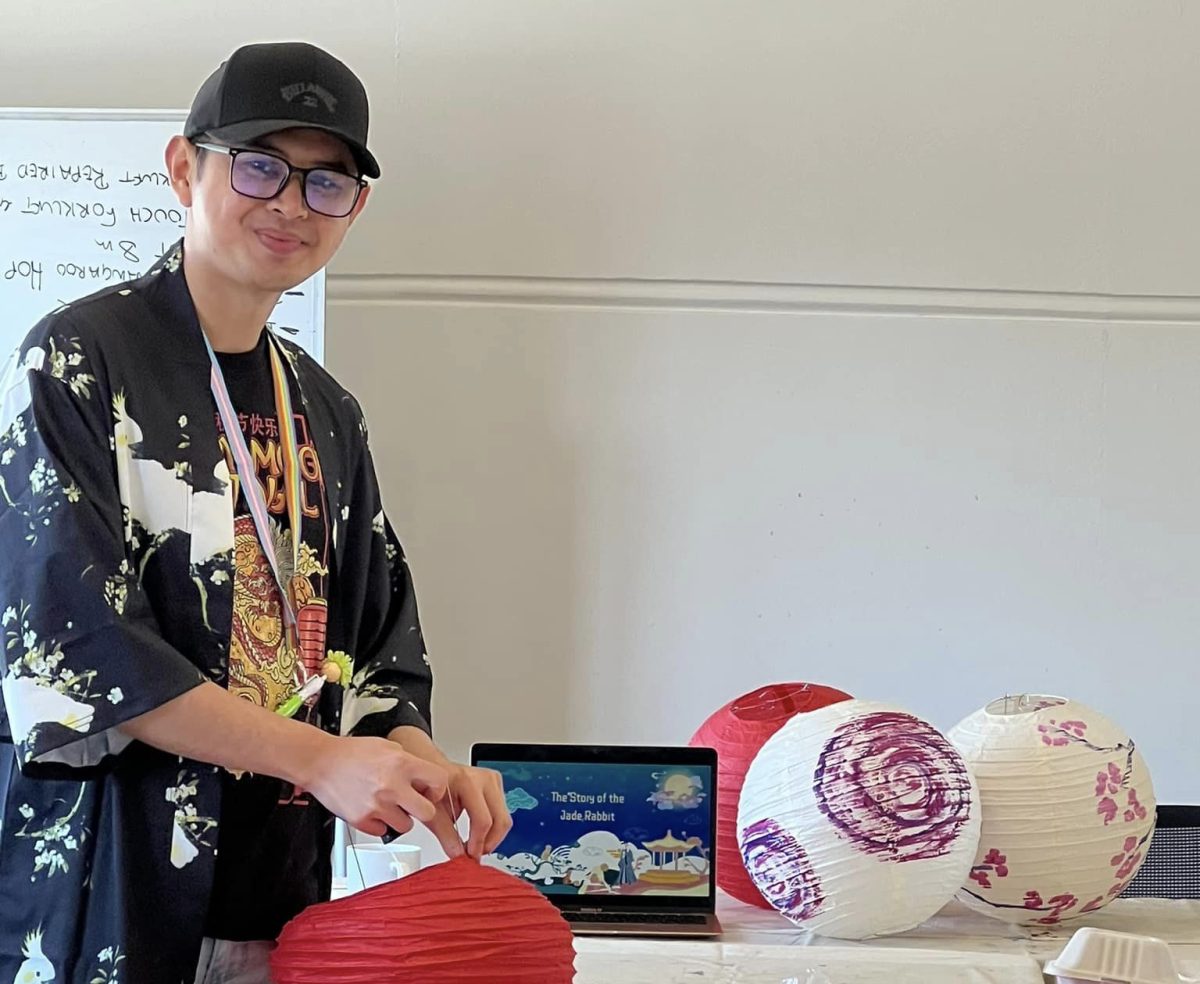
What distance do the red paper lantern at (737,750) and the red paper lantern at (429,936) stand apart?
0.80 m

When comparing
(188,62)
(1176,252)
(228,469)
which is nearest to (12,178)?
(188,62)

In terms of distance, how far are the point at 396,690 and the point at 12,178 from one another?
1.63m

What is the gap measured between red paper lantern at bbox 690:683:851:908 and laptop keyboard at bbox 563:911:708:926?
116mm

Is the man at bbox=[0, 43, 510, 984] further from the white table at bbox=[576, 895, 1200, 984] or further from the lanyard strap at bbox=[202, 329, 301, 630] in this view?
the white table at bbox=[576, 895, 1200, 984]

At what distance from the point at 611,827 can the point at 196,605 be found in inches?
32.4

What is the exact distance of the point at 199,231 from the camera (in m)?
1.16

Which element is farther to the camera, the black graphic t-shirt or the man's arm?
the black graphic t-shirt

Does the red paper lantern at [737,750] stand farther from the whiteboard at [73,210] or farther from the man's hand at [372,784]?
the whiteboard at [73,210]

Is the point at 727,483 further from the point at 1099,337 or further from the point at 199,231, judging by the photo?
the point at 199,231

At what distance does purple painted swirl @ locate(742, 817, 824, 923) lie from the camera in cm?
161

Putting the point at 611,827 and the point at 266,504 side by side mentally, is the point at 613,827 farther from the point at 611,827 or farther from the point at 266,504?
the point at 266,504

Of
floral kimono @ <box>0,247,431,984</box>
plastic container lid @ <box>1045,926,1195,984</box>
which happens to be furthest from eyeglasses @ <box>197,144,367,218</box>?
plastic container lid @ <box>1045,926,1195,984</box>

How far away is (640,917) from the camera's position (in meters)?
1.71

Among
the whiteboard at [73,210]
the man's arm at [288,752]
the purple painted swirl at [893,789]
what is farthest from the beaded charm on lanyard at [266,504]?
the whiteboard at [73,210]
